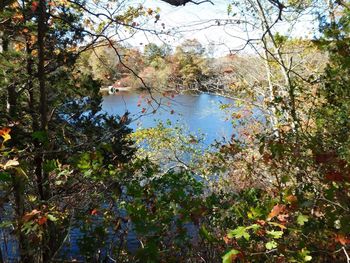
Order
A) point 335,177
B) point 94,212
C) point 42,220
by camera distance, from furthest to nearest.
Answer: point 94,212, point 335,177, point 42,220

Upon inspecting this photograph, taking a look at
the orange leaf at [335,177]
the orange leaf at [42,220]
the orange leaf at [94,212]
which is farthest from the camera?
the orange leaf at [94,212]

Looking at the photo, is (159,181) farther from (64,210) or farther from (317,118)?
(317,118)

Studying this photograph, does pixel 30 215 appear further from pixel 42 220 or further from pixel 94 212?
pixel 94 212

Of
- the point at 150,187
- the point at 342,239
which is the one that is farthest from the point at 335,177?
the point at 150,187

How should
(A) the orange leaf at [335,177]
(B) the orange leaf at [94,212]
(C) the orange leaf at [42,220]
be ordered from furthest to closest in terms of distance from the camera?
(B) the orange leaf at [94,212] → (A) the orange leaf at [335,177] → (C) the orange leaf at [42,220]

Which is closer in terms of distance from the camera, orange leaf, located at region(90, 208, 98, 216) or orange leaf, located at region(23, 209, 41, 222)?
orange leaf, located at region(23, 209, 41, 222)

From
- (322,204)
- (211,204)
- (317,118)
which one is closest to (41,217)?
(211,204)

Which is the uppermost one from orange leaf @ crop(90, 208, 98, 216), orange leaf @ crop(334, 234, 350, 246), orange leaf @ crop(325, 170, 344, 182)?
orange leaf @ crop(325, 170, 344, 182)

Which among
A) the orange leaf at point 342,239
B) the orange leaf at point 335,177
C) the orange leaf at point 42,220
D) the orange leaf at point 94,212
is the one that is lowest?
the orange leaf at point 342,239

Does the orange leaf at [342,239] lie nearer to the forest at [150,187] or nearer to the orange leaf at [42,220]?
the forest at [150,187]

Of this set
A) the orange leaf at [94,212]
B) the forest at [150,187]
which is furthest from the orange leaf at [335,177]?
the orange leaf at [94,212]

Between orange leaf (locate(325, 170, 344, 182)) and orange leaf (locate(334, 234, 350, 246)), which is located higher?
orange leaf (locate(325, 170, 344, 182))

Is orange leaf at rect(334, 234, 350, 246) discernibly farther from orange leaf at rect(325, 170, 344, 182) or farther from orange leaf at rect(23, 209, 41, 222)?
orange leaf at rect(23, 209, 41, 222)

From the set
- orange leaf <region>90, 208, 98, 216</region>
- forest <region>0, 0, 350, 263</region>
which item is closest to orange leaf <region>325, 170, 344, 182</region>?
forest <region>0, 0, 350, 263</region>
